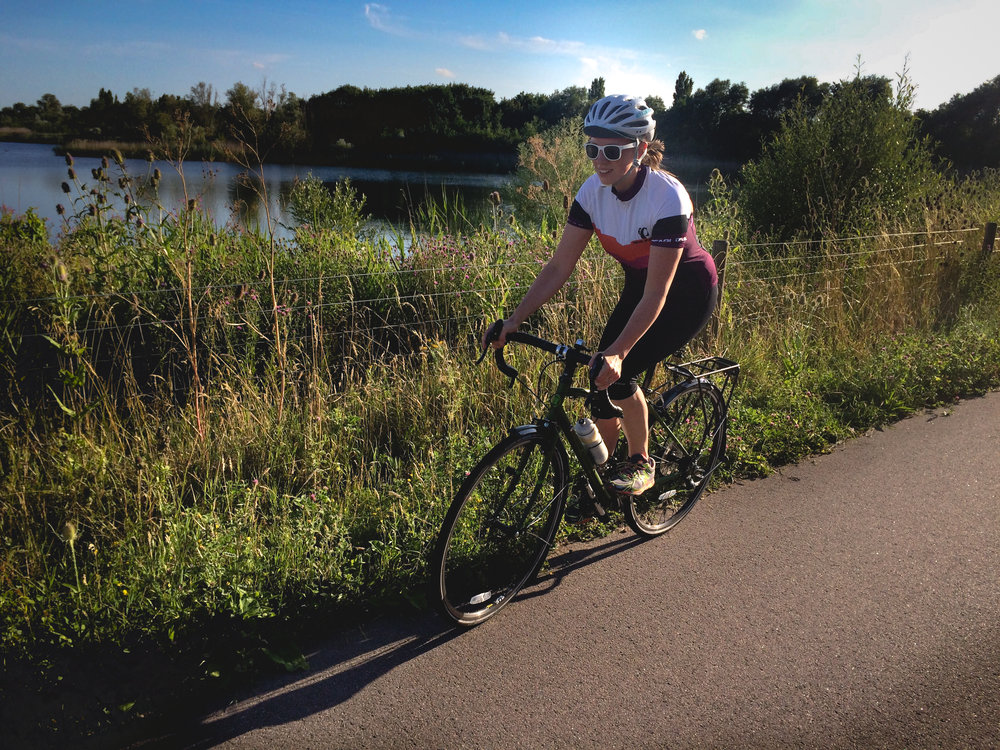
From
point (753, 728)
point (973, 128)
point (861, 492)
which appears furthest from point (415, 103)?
point (973, 128)

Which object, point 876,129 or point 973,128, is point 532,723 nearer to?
point 876,129

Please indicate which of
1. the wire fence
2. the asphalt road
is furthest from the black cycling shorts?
the wire fence

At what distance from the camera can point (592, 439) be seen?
3379 mm

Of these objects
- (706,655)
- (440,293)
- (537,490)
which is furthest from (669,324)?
(440,293)

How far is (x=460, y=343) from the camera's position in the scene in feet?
20.1

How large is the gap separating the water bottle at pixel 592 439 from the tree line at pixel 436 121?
2929mm

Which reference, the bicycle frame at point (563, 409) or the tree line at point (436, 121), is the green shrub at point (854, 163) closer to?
the tree line at point (436, 121)

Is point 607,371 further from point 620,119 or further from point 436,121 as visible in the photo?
point 436,121

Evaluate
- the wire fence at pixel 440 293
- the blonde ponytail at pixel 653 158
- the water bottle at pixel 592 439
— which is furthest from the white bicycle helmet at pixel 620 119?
the wire fence at pixel 440 293

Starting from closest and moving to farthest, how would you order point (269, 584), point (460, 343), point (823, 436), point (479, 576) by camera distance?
point (269, 584) < point (479, 576) < point (823, 436) < point (460, 343)

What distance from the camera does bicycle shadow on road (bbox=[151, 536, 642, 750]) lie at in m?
2.65

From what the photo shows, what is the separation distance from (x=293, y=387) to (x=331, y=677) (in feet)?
8.08

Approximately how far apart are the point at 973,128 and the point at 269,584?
4763 centimetres

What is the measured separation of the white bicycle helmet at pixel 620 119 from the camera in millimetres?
3123
